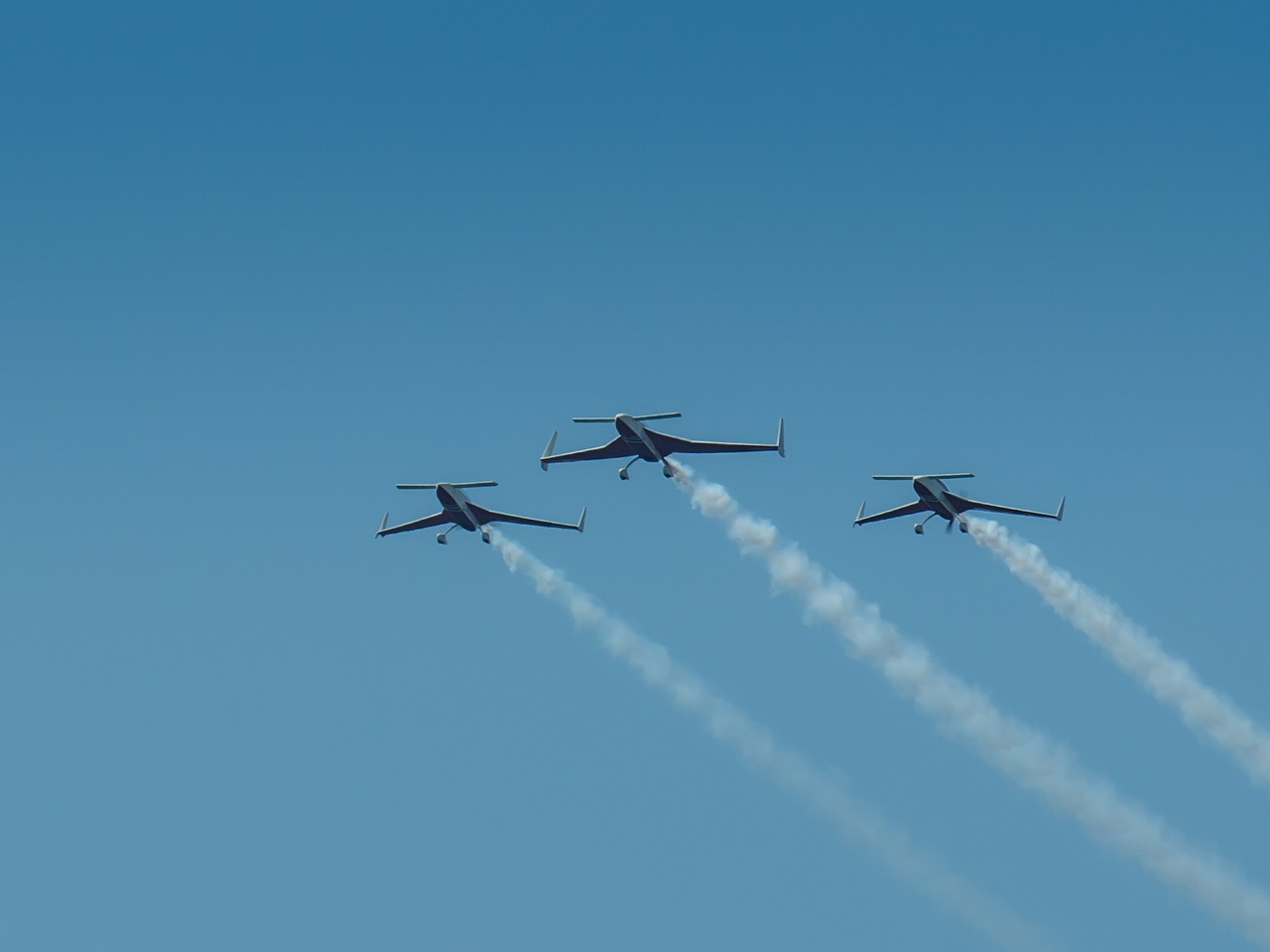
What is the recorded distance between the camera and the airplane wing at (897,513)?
147 metres

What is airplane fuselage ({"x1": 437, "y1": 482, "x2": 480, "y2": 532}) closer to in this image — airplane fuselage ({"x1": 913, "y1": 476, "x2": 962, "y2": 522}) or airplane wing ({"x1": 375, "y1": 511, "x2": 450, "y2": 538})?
airplane wing ({"x1": 375, "y1": 511, "x2": 450, "y2": 538})

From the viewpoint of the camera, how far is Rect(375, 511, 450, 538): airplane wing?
155 meters

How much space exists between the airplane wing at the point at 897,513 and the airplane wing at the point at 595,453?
20801 mm

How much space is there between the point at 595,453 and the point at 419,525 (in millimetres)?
19177

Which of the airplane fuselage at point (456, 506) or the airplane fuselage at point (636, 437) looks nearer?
the airplane fuselage at point (636, 437)

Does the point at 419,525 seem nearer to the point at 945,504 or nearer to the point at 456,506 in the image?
the point at 456,506

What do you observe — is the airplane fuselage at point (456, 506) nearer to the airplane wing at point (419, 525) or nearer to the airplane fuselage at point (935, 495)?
the airplane wing at point (419, 525)

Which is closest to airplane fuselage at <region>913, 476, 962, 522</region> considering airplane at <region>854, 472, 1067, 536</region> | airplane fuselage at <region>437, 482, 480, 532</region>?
airplane at <region>854, 472, 1067, 536</region>

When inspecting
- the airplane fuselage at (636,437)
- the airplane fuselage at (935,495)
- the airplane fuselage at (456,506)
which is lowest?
the airplane fuselage at (456,506)

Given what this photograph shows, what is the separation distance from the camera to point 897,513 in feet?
492

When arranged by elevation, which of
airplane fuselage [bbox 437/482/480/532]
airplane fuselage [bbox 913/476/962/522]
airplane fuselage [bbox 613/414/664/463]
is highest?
airplane fuselage [bbox 913/476/962/522]

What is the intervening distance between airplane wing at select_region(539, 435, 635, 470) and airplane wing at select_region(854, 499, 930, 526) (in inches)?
819

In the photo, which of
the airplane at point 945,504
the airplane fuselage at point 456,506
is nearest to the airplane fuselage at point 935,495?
the airplane at point 945,504

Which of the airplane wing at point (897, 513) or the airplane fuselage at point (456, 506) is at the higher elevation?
the airplane wing at point (897, 513)
